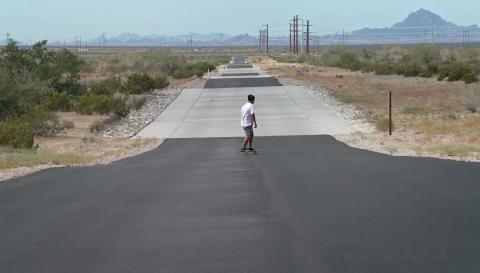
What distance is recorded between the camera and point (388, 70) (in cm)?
8556

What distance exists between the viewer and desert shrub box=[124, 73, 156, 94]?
5634cm

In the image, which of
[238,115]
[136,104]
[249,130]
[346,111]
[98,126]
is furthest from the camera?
[136,104]

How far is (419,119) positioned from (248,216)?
81.3 ft

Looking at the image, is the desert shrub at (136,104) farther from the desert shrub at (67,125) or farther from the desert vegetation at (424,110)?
the desert vegetation at (424,110)

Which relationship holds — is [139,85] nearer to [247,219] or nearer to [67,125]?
[67,125]

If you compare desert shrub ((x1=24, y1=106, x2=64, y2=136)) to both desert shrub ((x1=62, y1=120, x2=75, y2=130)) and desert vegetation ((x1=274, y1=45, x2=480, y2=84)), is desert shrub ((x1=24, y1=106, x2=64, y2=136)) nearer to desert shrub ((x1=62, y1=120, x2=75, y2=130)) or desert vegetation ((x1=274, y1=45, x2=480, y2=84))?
desert shrub ((x1=62, y1=120, x2=75, y2=130))

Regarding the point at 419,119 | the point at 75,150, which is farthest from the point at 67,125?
the point at 419,119

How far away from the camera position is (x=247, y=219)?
10.3m

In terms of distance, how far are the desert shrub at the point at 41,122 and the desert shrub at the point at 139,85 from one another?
26.5m

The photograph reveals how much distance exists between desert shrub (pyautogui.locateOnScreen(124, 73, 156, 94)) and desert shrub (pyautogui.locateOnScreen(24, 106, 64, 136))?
86.9 ft

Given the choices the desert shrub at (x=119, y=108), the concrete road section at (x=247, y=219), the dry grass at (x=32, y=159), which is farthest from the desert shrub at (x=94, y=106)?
the concrete road section at (x=247, y=219)

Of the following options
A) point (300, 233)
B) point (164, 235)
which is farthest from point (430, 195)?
point (164, 235)

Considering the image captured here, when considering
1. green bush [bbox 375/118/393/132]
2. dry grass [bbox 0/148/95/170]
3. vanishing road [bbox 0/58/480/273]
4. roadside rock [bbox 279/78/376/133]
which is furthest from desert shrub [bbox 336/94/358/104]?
dry grass [bbox 0/148/95/170]

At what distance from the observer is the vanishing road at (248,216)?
25.5ft
